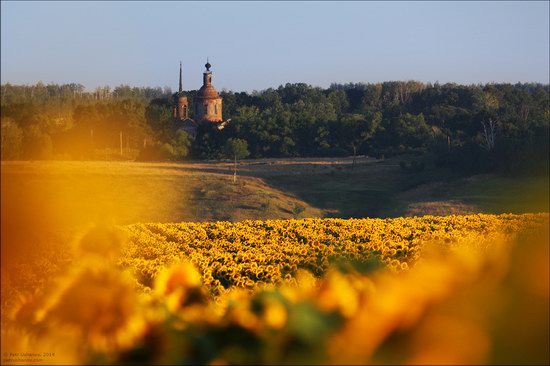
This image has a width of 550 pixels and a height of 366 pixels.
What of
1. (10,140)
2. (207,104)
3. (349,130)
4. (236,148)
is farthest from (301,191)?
(10,140)

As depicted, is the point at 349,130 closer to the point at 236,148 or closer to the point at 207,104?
the point at 236,148

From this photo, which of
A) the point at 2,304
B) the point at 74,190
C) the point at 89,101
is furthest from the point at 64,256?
the point at 89,101

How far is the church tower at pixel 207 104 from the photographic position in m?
68.2

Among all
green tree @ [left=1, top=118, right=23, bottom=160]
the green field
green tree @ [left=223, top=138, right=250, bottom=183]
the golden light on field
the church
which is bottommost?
the green field

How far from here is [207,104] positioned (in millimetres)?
68312

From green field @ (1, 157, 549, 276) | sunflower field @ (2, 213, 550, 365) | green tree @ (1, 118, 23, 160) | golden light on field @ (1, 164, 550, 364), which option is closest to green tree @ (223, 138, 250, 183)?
green field @ (1, 157, 549, 276)

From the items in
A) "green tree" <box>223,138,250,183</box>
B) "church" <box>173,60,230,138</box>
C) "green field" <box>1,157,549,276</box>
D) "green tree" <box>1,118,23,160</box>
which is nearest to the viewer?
"green tree" <box>1,118,23,160</box>

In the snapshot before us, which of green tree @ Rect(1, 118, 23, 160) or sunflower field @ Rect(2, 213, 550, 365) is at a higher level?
green tree @ Rect(1, 118, 23, 160)

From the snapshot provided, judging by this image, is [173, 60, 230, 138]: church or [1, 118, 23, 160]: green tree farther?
[173, 60, 230, 138]: church

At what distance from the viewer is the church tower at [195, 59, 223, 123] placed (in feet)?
224

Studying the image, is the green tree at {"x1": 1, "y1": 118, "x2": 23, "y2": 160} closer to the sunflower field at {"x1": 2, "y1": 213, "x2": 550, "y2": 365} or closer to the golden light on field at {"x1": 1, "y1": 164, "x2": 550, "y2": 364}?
the golden light on field at {"x1": 1, "y1": 164, "x2": 550, "y2": 364}

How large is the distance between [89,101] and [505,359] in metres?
31.6

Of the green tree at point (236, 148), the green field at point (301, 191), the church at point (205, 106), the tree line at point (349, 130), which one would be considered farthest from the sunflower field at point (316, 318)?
the church at point (205, 106)

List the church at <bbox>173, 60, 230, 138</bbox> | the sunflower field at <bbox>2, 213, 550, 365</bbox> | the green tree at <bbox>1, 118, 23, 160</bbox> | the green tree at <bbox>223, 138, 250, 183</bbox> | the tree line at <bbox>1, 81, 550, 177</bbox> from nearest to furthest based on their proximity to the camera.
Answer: the sunflower field at <bbox>2, 213, 550, 365</bbox>, the green tree at <bbox>1, 118, 23, 160</bbox>, the tree line at <bbox>1, 81, 550, 177</bbox>, the green tree at <bbox>223, 138, 250, 183</bbox>, the church at <bbox>173, 60, 230, 138</bbox>
